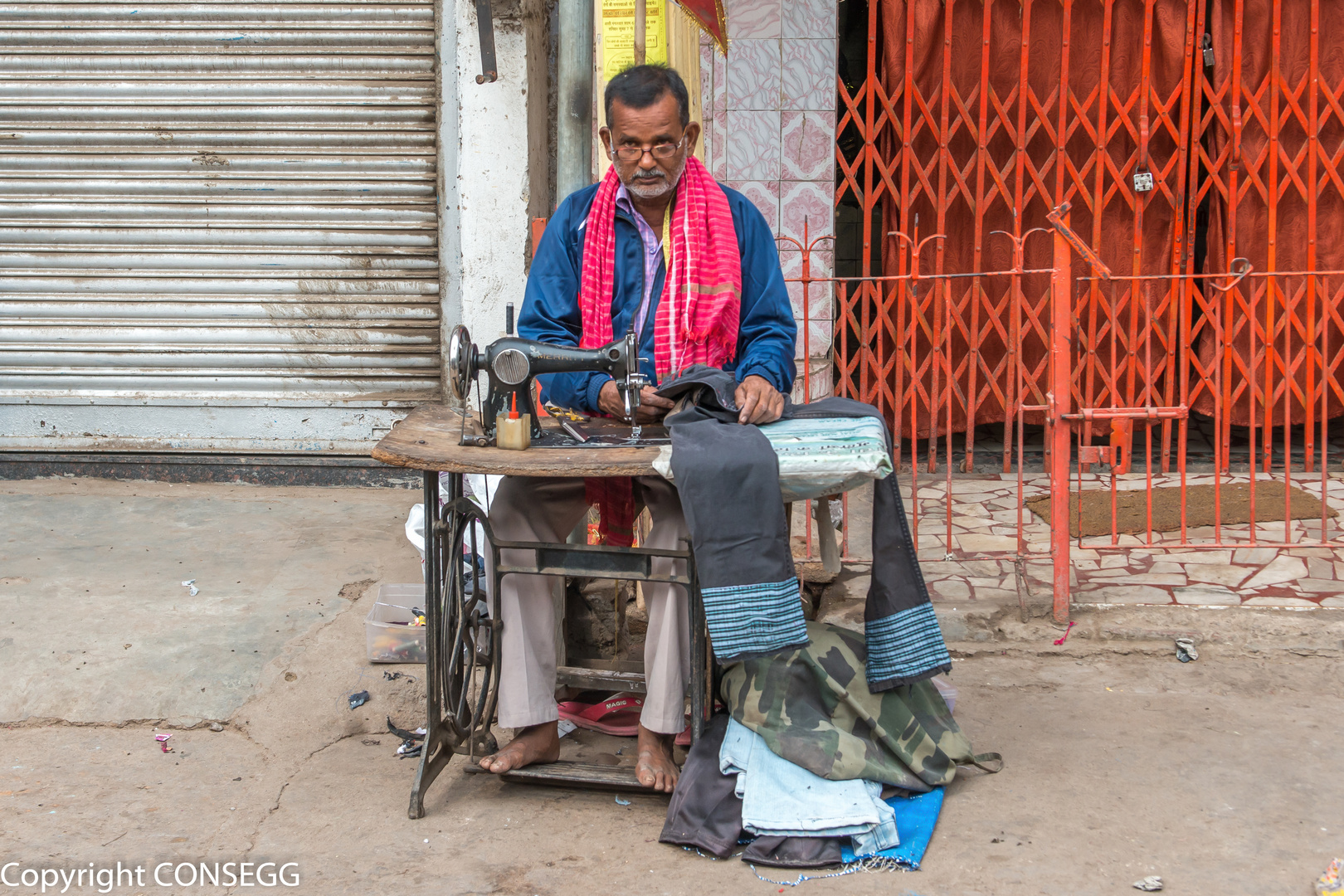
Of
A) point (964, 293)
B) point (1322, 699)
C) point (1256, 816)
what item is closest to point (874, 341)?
point (964, 293)

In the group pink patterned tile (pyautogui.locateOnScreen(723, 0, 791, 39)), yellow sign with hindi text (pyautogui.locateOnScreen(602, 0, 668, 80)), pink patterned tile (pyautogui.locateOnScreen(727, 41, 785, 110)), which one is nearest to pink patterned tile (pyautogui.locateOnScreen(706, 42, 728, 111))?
pink patterned tile (pyautogui.locateOnScreen(727, 41, 785, 110))

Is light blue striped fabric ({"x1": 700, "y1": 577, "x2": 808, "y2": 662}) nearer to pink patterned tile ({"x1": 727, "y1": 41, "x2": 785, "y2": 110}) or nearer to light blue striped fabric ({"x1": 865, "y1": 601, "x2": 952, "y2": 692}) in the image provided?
light blue striped fabric ({"x1": 865, "y1": 601, "x2": 952, "y2": 692})

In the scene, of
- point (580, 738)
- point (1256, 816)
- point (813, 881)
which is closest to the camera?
point (813, 881)

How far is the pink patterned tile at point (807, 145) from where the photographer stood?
5379 millimetres

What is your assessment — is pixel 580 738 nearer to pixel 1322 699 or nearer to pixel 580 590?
pixel 580 590

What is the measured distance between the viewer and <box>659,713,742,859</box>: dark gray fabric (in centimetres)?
263

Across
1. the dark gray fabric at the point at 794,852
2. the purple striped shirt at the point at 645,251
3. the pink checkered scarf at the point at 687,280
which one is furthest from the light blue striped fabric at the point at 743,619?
the purple striped shirt at the point at 645,251

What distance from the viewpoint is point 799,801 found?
8.71 feet

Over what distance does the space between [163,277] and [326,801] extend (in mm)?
3613

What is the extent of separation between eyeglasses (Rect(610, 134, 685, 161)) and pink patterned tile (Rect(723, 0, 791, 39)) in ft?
8.32

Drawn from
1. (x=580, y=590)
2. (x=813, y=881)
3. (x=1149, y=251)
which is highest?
(x=1149, y=251)

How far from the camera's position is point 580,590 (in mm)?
3650

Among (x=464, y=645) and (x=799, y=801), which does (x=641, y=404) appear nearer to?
(x=464, y=645)

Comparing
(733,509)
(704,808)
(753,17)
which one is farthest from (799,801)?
(753,17)
